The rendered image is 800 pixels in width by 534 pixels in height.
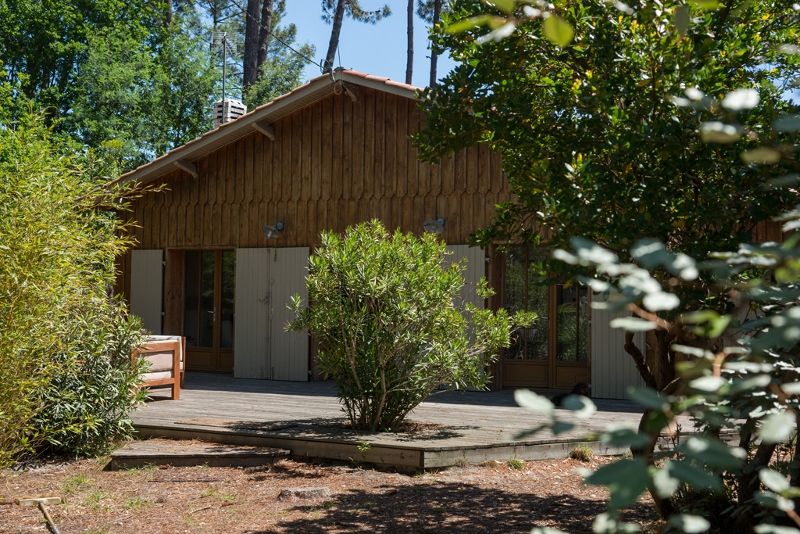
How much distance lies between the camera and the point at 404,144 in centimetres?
1114

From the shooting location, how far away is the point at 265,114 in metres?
11.6

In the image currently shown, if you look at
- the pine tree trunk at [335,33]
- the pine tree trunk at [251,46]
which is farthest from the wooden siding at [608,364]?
the pine tree trunk at [335,33]

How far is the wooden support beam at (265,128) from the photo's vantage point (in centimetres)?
1182

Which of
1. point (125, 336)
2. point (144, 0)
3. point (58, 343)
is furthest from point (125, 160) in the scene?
point (58, 343)

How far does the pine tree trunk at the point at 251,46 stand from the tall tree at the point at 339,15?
1.98 m

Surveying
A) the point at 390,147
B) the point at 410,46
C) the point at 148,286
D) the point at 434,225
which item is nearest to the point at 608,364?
the point at 434,225

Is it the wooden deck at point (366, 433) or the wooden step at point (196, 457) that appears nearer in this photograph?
the wooden deck at point (366, 433)

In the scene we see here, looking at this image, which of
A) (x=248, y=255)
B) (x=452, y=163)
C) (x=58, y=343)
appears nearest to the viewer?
(x=58, y=343)

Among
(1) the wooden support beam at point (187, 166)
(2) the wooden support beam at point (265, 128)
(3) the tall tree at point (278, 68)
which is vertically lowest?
(1) the wooden support beam at point (187, 166)

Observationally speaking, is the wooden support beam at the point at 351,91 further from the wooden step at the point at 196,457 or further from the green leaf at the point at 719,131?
the green leaf at the point at 719,131

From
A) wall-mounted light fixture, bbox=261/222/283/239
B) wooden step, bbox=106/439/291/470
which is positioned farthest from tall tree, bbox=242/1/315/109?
wooden step, bbox=106/439/291/470

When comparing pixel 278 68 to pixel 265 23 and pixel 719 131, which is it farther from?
pixel 719 131

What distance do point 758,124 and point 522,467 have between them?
3346 millimetres

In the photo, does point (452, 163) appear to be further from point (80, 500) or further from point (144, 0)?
point (144, 0)
